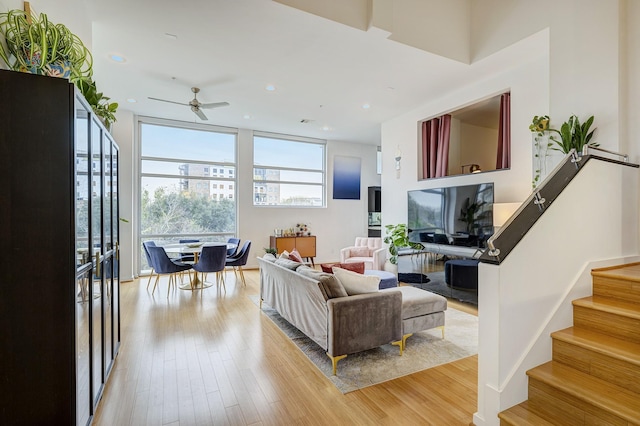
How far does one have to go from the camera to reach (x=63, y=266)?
1469mm

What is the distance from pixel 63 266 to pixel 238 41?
3138 millimetres

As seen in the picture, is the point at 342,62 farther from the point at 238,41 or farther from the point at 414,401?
the point at 414,401

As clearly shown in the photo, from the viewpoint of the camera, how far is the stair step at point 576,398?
1506 mm

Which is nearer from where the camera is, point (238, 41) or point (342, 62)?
point (238, 41)

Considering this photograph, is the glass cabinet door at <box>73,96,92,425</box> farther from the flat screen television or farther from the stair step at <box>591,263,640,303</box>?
the flat screen television

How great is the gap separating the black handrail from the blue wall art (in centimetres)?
668

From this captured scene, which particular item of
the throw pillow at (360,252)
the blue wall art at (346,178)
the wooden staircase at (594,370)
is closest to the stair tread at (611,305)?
the wooden staircase at (594,370)

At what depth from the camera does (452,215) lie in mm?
4871

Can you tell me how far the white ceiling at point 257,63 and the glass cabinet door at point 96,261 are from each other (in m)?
1.83

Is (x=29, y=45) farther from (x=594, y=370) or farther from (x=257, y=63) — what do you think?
(x=594, y=370)

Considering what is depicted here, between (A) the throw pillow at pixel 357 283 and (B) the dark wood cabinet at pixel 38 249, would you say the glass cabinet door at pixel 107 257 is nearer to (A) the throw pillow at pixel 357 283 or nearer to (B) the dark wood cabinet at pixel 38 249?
(B) the dark wood cabinet at pixel 38 249

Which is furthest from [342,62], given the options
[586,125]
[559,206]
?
[559,206]

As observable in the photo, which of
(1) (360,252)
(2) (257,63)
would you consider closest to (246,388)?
(2) (257,63)

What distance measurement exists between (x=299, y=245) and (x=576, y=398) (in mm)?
6459
